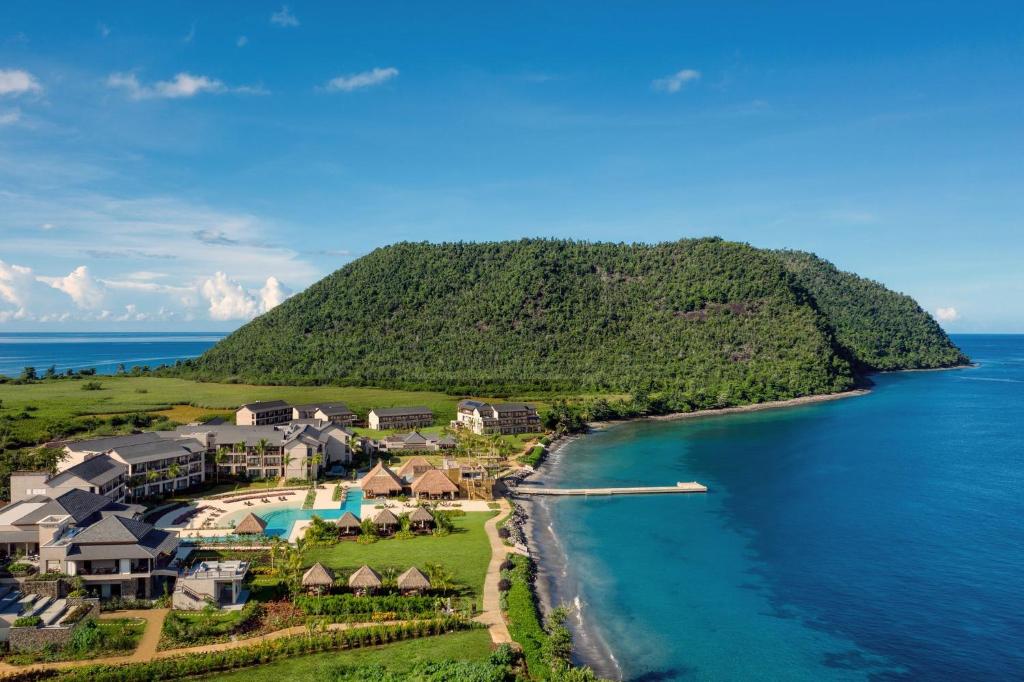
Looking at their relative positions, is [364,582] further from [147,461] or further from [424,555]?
[147,461]

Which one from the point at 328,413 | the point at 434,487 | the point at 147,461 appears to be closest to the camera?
the point at 147,461

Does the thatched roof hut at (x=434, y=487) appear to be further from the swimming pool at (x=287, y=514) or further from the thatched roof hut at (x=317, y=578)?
the thatched roof hut at (x=317, y=578)

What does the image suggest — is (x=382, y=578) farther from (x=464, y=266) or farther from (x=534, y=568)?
(x=464, y=266)

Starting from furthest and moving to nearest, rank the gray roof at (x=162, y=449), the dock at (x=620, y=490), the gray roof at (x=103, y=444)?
the dock at (x=620, y=490) < the gray roof at (x=103, y=444) < the gray roof at (x=162, y=449)

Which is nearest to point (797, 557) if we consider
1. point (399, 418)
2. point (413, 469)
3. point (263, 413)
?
point (413, 469)

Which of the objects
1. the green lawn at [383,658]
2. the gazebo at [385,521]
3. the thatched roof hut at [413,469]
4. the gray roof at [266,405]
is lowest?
the green lawn at [383,658]

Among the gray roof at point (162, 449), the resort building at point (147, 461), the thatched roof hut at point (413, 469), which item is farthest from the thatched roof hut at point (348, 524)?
the gray roof at point (162, 449)

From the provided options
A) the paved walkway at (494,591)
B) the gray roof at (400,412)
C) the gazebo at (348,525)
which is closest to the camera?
the paved walkway at (494,591)

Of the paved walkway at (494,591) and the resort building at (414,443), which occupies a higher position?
the resort building at (414,443)
